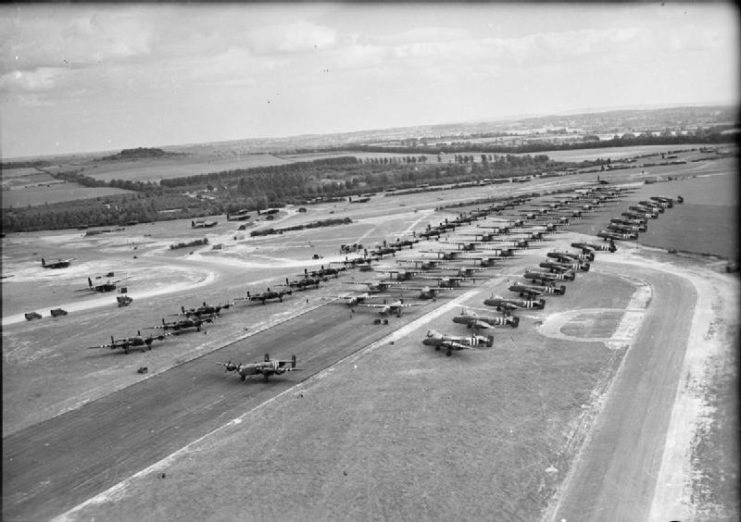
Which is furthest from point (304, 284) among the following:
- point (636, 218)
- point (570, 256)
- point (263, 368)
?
point (636, 218)

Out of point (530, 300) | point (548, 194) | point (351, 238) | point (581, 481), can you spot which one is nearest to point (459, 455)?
point (581, 481)

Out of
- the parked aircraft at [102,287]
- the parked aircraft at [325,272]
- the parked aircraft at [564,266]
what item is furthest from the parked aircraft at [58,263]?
the parked aircraft at [564,266]

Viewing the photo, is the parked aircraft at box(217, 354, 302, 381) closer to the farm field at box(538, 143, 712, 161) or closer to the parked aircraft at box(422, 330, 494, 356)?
the parked aircraft at box(422, 330, 494, 356)

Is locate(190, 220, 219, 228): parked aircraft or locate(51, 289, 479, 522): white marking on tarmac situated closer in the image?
locate(51, 289, 479, 522): white marking on tarmac

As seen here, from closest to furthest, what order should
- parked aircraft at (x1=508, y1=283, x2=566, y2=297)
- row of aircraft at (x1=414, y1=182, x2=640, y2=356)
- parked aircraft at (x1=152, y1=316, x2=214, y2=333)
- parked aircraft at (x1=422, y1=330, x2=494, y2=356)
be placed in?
parked aircraft at (x1=422, y1=330, x2=494, y2=356), row of aircraft at (x1=414, y1=182, x2=640, y2=356), parked aircraft at (x1=152, y1=316, x2=214, y2=333), parked aircraft at (x1=508, y1=283, x2=566, y2=297)

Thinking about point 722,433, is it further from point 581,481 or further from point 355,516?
point 355,516

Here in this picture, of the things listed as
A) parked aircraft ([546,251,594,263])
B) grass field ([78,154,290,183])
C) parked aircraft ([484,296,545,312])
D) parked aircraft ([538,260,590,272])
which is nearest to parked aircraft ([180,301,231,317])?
parked aircraft ([484,296,545,312])
